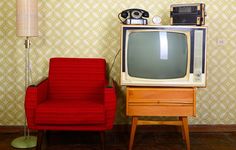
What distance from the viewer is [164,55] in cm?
283

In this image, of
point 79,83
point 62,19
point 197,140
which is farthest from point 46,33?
point 197,140

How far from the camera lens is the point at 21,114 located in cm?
342

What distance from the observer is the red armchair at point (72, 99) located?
2.67 m

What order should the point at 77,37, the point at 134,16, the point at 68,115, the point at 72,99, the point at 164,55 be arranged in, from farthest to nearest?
the point at 77,37 → the point at 72,99 → the point at 134,16 → the point at 164,55 → the point at 68,115

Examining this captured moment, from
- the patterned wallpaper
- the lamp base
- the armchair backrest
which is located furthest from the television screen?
the lamp base

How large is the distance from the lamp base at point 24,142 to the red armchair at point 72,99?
0.26 m

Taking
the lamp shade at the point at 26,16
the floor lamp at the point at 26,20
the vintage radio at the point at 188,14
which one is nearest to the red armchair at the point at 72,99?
the floor lamp at the point at 26,20

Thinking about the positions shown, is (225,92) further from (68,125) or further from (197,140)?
(68,125)

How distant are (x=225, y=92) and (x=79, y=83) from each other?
157 centimetres

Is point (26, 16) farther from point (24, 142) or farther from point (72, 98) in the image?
point (24, 142)

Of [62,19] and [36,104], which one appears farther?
[62,19]

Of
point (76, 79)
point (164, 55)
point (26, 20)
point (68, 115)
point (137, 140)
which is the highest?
point (26, 20)

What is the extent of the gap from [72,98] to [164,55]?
100 cm

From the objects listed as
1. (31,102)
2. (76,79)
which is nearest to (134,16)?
(76,79)
